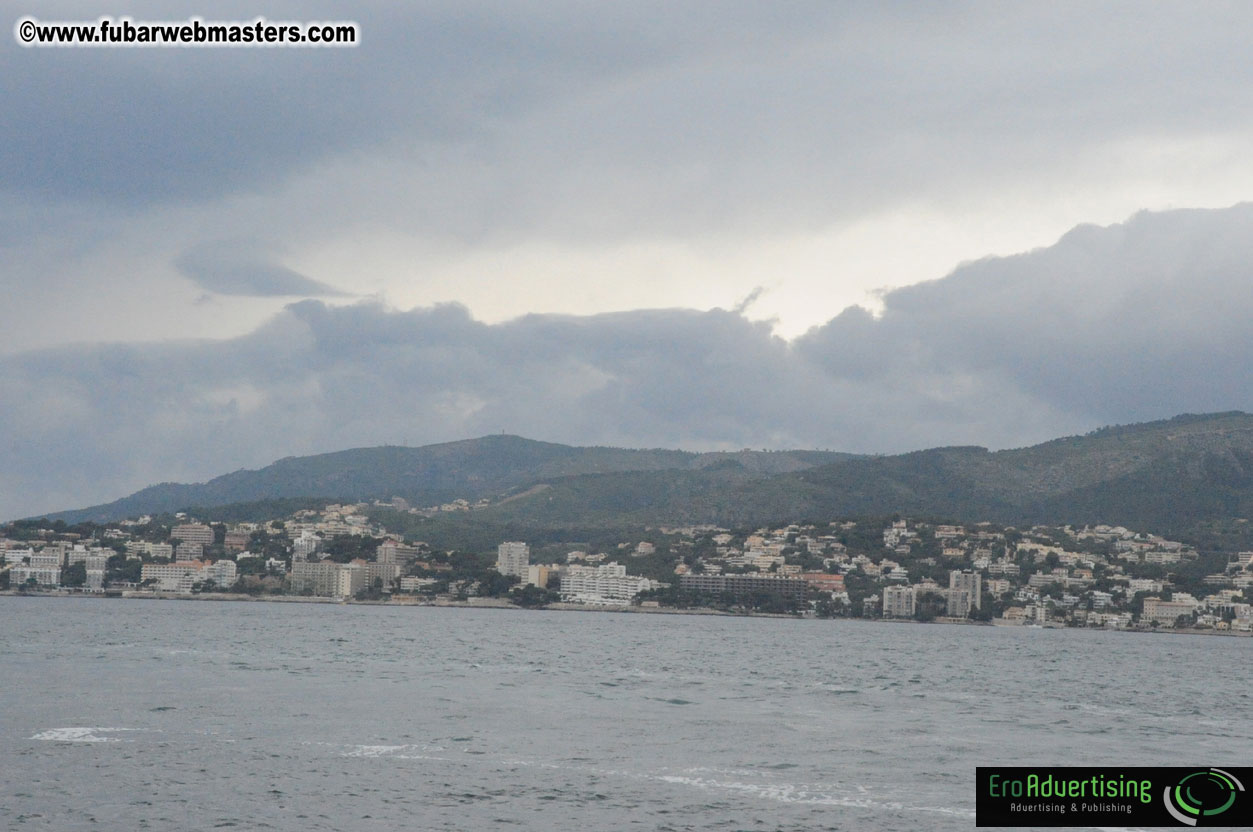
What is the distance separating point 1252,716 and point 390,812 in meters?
43.4

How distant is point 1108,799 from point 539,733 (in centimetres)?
1838

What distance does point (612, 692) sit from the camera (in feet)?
192

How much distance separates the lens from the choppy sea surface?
31094 millimetres

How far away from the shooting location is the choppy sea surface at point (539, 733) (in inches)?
1224

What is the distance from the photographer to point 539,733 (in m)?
43.6

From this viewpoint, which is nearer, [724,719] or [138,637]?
[724,719]

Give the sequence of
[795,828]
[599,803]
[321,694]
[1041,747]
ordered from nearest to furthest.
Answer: [795,828]
[599,803]
[1041,747]
[321,694]

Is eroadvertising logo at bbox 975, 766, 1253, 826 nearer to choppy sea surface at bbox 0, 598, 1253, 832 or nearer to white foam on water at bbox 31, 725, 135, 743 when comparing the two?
choppy sea surface at bbox 0, 598, 1253, 832

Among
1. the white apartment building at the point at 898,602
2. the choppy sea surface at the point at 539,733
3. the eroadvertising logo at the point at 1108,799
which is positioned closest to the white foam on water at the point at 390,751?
the choppy sea surface at the point at 539,733

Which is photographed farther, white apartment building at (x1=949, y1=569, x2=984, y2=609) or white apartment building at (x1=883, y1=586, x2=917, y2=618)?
white apartment building at (x1=883, y1=586, x2=917, y2=618)

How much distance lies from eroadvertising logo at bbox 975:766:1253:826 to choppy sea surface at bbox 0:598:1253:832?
1.13 meters

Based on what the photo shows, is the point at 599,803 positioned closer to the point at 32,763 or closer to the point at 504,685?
the point at 32,763

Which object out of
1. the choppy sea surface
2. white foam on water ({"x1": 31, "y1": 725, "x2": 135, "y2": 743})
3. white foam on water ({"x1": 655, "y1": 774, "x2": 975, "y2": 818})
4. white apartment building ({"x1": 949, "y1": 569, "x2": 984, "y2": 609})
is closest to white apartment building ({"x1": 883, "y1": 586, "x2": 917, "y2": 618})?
white apartment building ({"x1": 949, "y1": 569, "x2": 984, "y2": 609})

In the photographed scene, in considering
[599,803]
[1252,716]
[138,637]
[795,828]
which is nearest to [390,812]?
[599,803]
